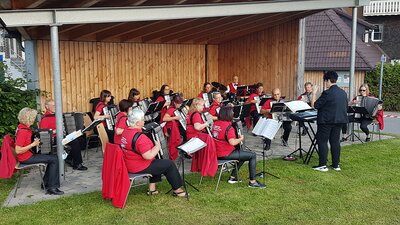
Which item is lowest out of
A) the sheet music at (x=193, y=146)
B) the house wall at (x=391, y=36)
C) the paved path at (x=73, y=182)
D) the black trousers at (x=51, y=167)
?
the paved path at (x=73, y=182)

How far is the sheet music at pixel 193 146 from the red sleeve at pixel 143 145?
1.94ft

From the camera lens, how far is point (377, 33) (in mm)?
29828

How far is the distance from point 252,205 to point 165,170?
1.38 meters

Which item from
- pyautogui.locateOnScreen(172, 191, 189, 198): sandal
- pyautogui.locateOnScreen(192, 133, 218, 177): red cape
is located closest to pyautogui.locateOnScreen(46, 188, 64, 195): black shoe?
pyautogui.locateOnScreen(172, 191, 189, 198): sandal

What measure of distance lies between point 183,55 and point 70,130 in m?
7.16

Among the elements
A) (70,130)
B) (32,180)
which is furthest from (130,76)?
(32,180)

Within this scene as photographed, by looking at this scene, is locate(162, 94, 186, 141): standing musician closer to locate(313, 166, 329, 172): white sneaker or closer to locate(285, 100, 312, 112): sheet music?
locate(285, 100, 312, 112): sheet music

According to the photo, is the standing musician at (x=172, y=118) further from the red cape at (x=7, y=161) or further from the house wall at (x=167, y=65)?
the red cape at (x=7, y=161)

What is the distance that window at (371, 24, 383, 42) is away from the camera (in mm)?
29703

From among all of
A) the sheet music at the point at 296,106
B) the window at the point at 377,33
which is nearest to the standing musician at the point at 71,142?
the sheet music at the point at 296,106

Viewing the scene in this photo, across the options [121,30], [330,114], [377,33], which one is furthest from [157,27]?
[377,33]

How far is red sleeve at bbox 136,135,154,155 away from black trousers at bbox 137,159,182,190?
39cm

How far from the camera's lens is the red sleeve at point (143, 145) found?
5.89 meters

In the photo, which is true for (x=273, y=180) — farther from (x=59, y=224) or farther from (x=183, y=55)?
(x=183, y=55)
